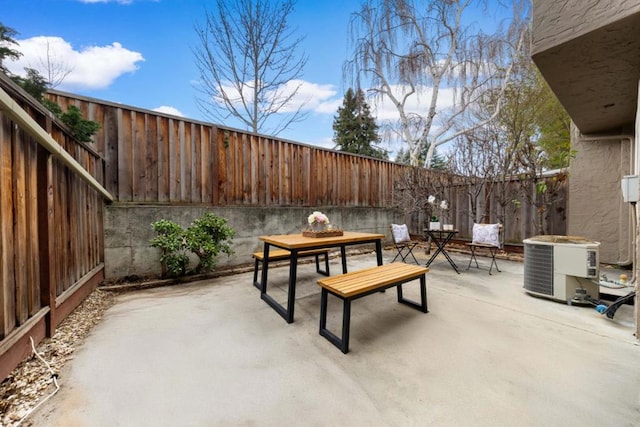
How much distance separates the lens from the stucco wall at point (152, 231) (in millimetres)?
3203

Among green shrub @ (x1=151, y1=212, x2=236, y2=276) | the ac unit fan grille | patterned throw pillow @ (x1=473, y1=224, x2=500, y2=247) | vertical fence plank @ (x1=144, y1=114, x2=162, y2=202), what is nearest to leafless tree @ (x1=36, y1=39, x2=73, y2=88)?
vertical fence plank @ (x1=144, y1=114, x2=162, y2=202)

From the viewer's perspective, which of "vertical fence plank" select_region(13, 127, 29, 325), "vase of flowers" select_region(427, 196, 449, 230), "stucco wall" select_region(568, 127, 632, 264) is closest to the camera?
"vertical fence plank" select_region(13, 127, 29, 325)

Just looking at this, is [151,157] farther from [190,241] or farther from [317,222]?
[317,222]

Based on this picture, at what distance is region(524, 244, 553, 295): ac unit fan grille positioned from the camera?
9.04 feet

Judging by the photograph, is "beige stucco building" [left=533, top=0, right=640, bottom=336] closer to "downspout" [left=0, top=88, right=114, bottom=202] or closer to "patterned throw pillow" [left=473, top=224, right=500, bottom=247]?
"patterned throw pillow" [left=473, top=224, right=500, bottom=247]

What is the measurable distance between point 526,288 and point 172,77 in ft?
26.6

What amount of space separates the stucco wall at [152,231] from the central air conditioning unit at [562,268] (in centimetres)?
360

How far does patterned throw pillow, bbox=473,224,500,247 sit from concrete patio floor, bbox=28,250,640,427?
1.57 m

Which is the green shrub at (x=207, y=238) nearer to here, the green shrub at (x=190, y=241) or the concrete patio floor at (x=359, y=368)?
the green shrub at (x=190, y=241)

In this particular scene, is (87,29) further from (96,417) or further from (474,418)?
(474,418)

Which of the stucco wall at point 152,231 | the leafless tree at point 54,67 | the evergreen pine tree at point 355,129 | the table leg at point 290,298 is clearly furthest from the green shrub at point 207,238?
the evergreen pine tree at point 355,129

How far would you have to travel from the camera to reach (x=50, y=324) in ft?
5.96

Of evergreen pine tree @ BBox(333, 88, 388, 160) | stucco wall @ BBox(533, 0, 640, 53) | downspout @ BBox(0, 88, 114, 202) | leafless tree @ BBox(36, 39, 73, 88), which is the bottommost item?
downspout @ BBox(0, 88, 114, 202)

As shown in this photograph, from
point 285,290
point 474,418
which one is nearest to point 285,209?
point 285,290
